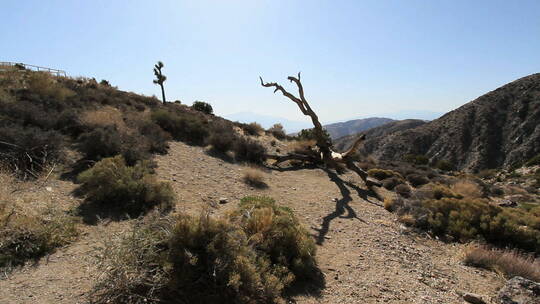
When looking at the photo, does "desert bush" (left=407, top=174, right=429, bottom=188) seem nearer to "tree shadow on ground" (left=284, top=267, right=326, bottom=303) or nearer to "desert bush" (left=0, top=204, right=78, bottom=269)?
"tree shadow on ground" (left=284, top=267, right=326, bottom=303)

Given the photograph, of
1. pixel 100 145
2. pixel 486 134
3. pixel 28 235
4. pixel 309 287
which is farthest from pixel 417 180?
pixel 486 134

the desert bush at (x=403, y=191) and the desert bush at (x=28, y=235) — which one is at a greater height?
the desert bush at (x=28, y=235)

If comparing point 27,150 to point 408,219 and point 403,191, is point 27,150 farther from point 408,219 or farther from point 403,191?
point 403,191

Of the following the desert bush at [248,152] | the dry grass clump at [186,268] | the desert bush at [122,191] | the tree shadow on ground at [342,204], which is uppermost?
the desert bush at [248,152]

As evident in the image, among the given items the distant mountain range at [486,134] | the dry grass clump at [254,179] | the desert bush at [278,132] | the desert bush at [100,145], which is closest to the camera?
the desert bush at [100,145]

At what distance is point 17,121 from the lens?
28.0 ft

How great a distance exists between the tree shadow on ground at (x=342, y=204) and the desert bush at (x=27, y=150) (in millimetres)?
6485

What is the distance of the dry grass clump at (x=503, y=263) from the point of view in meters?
5.43

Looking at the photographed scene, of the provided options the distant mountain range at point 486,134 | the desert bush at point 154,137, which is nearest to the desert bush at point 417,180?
the desert bush at point 154,137

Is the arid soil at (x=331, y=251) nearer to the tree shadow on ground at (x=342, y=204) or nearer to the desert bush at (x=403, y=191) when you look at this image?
the tree shadow on ground at (x=342, y=204)

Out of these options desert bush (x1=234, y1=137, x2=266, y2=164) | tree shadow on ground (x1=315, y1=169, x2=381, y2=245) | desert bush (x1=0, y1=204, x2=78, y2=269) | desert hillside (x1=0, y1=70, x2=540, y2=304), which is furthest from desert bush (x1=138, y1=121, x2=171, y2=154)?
tree shadow on ground (x1=315, y1=169, x2=381, y2=245)

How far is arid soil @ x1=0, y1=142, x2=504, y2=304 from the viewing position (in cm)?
379

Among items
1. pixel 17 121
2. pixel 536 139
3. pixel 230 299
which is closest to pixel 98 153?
pixel 17 121

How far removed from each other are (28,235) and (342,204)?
769 cm
